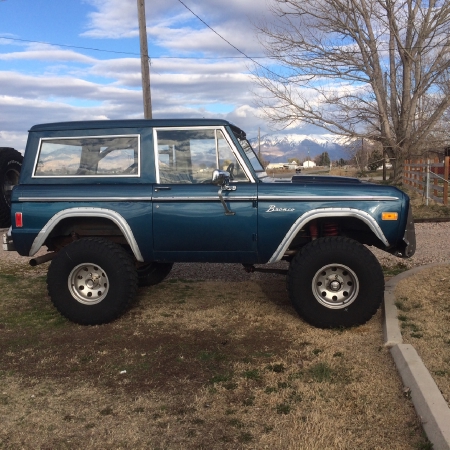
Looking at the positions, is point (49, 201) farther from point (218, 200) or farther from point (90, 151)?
point (218, 200)

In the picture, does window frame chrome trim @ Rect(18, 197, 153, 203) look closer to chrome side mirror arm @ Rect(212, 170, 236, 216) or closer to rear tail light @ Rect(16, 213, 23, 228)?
rear tail light @ Rect(16, 213, 23, 228)

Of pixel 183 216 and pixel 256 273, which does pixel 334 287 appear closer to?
pixel 183 216

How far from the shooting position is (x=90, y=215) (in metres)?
5.29

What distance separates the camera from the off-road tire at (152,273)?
6.30 meters

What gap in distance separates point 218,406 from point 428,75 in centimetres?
1934

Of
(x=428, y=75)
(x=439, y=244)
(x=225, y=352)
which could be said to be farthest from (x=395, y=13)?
(x=225, y=352)

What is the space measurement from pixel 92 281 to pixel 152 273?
4.18 ft

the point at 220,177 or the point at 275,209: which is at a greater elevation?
the point at 220,177

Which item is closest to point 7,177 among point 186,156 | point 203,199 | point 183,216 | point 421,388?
point 186,156

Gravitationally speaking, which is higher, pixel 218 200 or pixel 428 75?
pixel 428 75

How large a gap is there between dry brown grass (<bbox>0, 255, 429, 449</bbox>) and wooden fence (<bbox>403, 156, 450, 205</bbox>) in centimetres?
1052

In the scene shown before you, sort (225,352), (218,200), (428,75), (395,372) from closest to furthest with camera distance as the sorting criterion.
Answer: (395,372)
(225,352)
(218,200)
(428,75)

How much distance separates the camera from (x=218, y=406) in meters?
3.61

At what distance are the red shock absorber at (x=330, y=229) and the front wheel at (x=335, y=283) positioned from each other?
375 mm
